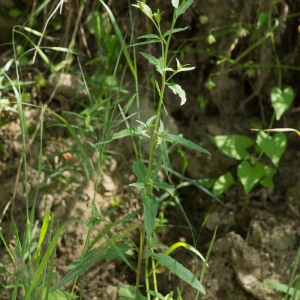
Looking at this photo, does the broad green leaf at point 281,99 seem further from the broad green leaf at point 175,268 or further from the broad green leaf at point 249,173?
the broad green leaf at point 175,268

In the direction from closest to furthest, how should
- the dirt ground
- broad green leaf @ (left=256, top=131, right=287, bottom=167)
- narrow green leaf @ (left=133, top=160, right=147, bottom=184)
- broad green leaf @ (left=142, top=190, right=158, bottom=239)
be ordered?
broad green leaf @ (left=142, top=190, right=158, bottom=239)
narrow green leaf @ (left=133, top=160, right=147, bottom=184)
the dirt ground
broad green leaf @ (left=256, top=131, right=287, bottom=167)

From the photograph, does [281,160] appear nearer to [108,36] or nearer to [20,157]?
[108,36]

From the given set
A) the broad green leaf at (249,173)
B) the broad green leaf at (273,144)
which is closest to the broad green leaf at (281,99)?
the broad green leaf at (273,144)

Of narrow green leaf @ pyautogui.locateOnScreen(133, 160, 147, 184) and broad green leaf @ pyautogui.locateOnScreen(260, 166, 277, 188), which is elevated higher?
narrow green leaf @ pyautogui.locateOnScreen(133, 160, 147, 184)

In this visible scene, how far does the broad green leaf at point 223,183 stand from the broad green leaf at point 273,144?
7.5 inches

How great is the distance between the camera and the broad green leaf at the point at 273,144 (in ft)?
7.59

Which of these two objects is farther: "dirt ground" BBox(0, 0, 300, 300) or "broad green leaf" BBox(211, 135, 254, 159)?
"broad green leaf" BBox(211, 135, 254, 159)

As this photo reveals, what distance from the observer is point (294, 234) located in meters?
2.25

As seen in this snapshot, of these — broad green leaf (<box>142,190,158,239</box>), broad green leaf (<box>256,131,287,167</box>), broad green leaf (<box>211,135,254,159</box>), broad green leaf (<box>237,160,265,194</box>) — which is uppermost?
broad green leaf (<box>142,190,158,239</box>)

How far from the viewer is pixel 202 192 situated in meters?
2.46

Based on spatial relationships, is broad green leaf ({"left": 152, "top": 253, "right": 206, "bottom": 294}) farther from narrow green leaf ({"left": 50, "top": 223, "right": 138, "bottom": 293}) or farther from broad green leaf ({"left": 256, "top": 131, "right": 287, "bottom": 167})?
broad green leaf ({"left": 256, "top": 131, "right": 287, "bottom": 167})

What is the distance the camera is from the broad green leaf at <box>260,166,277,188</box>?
2.39 meters

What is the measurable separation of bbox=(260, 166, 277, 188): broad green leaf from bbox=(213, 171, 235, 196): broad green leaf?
0.43 ft

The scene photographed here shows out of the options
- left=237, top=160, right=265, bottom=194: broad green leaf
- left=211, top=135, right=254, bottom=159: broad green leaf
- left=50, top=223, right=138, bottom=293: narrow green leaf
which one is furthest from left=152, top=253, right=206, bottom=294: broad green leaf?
left=211, top=135, right=254, bottom=159: broad green leaf
